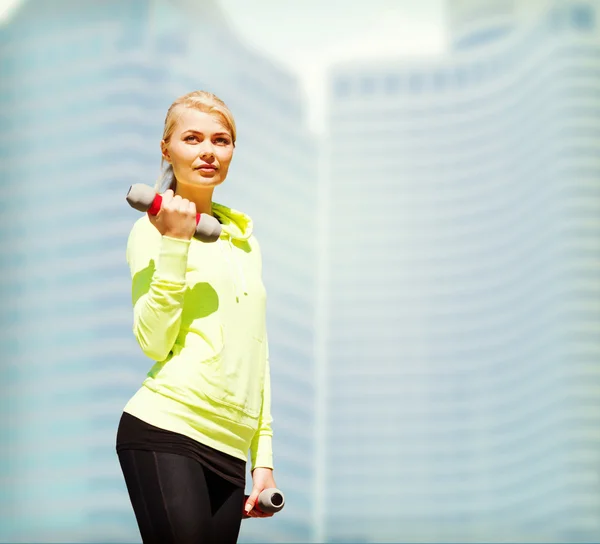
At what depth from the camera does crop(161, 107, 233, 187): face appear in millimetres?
2021

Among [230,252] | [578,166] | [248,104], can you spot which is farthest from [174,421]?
[248,104]

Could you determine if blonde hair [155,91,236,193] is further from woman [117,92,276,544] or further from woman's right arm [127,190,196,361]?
woman's right arm [127,190,196,361]

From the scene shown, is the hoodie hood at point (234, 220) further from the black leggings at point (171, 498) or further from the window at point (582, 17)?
the window at point (582, 17)

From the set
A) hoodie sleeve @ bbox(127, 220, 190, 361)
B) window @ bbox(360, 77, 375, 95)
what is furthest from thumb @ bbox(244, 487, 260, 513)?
window @ bbox(360, 77, 375, 95)

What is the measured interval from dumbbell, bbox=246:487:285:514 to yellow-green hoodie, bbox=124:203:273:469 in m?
0.09

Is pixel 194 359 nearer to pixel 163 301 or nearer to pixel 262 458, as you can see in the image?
pixel 163 301

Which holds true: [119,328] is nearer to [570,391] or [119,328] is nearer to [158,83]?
[158,83]

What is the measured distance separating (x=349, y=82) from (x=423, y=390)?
42.3 metres

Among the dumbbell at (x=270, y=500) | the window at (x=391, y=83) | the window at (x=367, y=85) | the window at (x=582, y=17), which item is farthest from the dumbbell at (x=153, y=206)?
the window at (x=367, y=85)

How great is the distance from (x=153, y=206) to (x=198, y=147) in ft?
0.89

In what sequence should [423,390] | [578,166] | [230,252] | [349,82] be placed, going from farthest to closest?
1. [349,82]
2. [423,390]
3. [578,166]
4. [230,252]

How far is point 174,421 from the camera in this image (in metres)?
1.84

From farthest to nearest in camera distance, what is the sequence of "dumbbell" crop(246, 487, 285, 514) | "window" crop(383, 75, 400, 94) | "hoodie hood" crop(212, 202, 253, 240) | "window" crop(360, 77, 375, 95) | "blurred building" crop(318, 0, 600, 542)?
1. "window" crop(360, 77, 375, 95)
2. "window" crop(383, 75, 400, 94)
3. "blurred building" crop(318, 0, 600, 542)
4. "hoodie hood" crop(212, 202, 253, 240)
5. "dumbbell" crop(246, 487, 285, 514)

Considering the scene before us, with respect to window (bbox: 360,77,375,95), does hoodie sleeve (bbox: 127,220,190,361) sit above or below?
below
